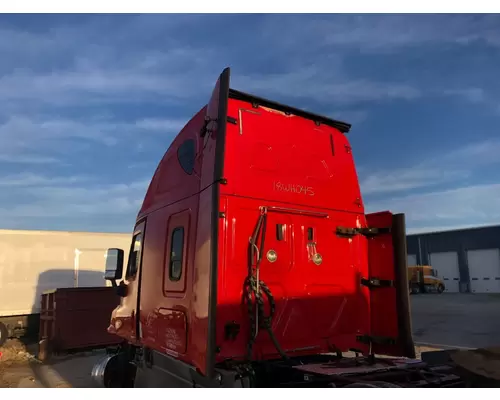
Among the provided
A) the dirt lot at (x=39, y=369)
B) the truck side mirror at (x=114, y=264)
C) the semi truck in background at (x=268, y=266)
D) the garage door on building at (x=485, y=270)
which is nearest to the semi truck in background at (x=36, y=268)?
the dirt lot at (x=39, y=369)

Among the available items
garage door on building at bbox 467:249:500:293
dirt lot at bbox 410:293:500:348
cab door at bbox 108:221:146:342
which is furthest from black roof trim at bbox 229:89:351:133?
garage door on building at bbox 467:249:500:293

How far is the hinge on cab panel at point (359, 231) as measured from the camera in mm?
4449

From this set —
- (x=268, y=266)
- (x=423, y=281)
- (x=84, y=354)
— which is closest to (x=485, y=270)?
(x=423, y=281)

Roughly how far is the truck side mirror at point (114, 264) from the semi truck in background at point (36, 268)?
8.47 meters

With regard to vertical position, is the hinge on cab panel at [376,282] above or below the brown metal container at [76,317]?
above

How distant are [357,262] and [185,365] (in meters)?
1.99

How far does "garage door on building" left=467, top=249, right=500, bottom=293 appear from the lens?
127 ft

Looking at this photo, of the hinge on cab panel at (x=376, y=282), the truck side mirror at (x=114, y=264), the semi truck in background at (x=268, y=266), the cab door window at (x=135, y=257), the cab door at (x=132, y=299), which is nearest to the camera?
the semi truck in background at (x=268, y=266)

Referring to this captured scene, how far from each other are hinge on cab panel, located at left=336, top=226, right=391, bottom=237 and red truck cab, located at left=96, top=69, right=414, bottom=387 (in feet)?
0.04

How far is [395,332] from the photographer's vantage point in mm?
4223

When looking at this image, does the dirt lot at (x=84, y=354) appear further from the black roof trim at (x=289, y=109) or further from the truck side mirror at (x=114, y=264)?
the black roof trim at (x=289, y=109)

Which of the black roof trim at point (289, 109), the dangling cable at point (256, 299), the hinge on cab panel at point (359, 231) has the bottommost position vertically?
the dangling cable at point (256, 299)

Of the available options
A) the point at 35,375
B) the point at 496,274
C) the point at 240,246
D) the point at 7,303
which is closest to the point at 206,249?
the point at 240,246

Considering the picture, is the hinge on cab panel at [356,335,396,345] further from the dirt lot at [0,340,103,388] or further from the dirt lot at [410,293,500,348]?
the dirt lot at [410,293,500,348]
